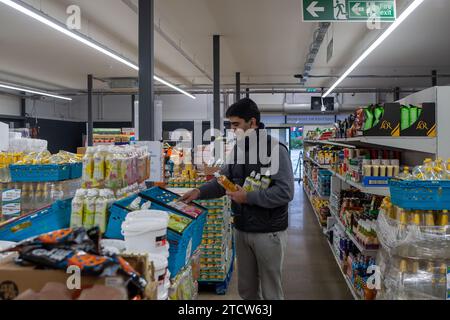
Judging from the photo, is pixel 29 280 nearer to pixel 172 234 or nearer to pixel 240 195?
pixel 172 234

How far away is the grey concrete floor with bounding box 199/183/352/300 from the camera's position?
4535 millimetres

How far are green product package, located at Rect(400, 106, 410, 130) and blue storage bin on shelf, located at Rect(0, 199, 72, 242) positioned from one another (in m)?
2.80

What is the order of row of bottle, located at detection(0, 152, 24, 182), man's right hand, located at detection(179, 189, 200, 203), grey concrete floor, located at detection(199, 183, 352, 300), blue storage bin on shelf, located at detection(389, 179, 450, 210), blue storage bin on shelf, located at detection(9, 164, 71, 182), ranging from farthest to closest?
grey concrete floor, located at detection(199, 183, 352, 300) → row of bottle, located at detection(0, 152, 24, 182) → blue storage bin on shelf, located at detection(9, 164, 71, 182) → man's right hand, located at detection(179, 189, 200, 203) → blue storage bin on shelf, located at detection(389, 179, 450, 210)

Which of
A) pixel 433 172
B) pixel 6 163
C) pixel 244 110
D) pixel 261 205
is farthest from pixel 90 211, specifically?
pixel 433 172

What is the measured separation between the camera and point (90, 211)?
6.81 feet

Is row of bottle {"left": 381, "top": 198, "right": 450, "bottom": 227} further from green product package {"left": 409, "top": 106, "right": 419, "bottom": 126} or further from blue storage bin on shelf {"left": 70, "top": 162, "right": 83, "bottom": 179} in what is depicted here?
blue storage bin on shelf {"left": 70, "top": 162, "right": 83, "bottom": 179}

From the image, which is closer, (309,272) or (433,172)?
(433,172)

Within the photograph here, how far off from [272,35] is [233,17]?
162 centimetres

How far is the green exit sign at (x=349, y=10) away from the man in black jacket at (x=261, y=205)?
294 cm

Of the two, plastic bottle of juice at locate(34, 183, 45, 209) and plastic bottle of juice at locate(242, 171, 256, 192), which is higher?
plastic bottle of juice at locate(242, 171, 256, 192)

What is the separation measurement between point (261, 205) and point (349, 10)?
360cm

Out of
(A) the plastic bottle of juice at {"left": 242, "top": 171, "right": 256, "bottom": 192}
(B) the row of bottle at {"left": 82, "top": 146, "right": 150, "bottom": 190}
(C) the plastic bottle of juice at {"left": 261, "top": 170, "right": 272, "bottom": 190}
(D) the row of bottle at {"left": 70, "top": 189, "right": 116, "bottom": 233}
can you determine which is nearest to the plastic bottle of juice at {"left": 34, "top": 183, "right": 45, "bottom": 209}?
(B) the row of bottle at {"left": 82, "top": 146, "right": 150, "bottom": 190}

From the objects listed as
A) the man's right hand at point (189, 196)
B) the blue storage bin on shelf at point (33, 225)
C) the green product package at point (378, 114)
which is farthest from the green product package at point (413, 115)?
the blue storage bin on shelf at point (33, 225)

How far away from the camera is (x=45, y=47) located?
10453 mm
